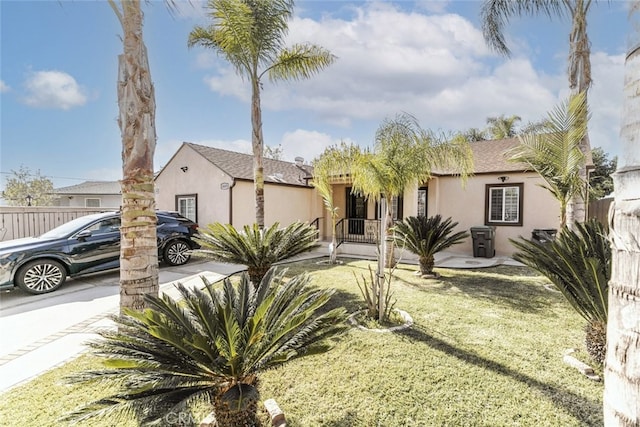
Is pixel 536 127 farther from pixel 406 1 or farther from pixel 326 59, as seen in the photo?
pixel 326 59

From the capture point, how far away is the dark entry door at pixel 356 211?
15.7 m

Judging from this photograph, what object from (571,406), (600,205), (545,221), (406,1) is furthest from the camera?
(600,205)

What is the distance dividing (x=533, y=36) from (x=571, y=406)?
36.0 ft

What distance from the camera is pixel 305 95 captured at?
13.3 meters

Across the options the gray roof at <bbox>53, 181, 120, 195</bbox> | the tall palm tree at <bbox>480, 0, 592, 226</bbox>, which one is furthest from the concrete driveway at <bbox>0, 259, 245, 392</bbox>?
the gray roof at <bbox>53, 181, 120, 195</bbox>

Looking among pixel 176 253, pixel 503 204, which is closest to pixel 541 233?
pixel 503 204

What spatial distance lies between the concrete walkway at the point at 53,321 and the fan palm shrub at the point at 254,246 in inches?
63.7

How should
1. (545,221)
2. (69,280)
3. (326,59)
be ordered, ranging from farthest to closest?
(545,221) → (326,59) → (69,280)

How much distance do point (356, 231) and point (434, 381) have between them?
12.1 meters

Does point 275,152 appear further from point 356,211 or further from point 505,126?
point 505,126

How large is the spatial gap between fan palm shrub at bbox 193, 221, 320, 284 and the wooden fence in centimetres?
889

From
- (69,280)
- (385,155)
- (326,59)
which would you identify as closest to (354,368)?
(385,155)

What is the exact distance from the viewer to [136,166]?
4043 millimetres

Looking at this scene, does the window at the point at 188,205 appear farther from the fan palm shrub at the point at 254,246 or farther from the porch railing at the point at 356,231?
the fan palm shrub at the point at 254,246
